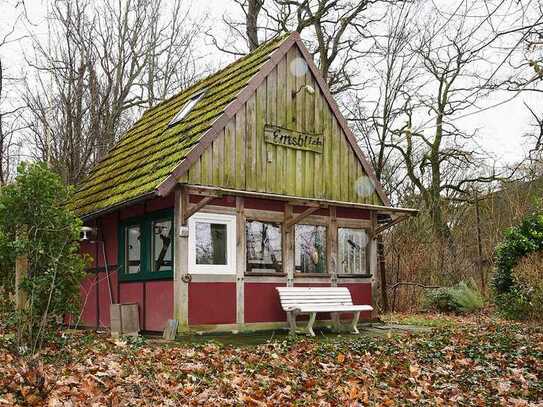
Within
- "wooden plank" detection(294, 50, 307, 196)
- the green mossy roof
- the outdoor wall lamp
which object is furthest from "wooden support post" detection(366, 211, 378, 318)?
the green mossy roof

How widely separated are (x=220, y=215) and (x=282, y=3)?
10.8 metres

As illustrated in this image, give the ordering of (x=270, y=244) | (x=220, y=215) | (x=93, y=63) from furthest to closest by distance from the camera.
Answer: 1. (x=93, y=63)
2. (x=270, y=244)
3. (x=220, y=215)

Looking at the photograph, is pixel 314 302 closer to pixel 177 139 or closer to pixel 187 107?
pixel 177 139

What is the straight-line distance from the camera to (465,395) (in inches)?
289

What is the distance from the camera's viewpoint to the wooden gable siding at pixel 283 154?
1204 centimetres

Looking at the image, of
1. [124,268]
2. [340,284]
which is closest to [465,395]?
[340,284]

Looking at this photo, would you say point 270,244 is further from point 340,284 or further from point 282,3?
point 282,3

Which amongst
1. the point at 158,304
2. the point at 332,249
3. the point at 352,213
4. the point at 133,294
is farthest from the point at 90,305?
the point at 352,213

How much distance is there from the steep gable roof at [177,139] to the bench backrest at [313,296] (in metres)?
2.88

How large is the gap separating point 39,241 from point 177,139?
4.58 meters

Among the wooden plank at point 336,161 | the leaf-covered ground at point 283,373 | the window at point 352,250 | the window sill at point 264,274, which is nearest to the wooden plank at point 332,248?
the window at point 352,250

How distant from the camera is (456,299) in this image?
17.7 m

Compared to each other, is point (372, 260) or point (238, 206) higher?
point (238, 206)

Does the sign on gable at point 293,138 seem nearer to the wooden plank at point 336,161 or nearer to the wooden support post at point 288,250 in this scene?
the wooden plank at point 336,161
